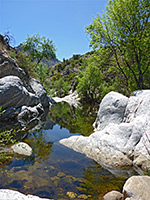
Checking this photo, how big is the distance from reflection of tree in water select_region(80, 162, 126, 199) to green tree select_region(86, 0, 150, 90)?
9.58 meters

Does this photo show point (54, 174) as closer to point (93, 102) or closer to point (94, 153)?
point (94, 153)

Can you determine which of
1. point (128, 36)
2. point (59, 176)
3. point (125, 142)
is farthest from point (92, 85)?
point (59, 176)

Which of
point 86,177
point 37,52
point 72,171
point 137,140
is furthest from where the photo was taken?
point 37,52

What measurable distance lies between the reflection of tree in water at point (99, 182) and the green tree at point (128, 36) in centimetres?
958

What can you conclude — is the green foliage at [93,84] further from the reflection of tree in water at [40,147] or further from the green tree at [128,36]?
the reflection of tree in water at [40,147]

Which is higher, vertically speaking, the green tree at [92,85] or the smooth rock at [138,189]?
the green tree at [92,85]

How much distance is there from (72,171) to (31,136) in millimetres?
6136

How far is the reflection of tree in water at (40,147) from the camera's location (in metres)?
8.15

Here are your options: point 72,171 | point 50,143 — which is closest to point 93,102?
point 50,143

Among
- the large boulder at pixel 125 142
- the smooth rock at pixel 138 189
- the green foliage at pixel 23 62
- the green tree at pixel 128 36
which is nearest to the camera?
the smooth rock at pixel 138 189

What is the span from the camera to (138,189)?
4.17 meters

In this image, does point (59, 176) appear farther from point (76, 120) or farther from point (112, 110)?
point (76, 120)

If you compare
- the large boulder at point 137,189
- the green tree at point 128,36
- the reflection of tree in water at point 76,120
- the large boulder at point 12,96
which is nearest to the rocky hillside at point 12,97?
the large boulder at point 12,96

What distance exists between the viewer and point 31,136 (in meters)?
11.9
